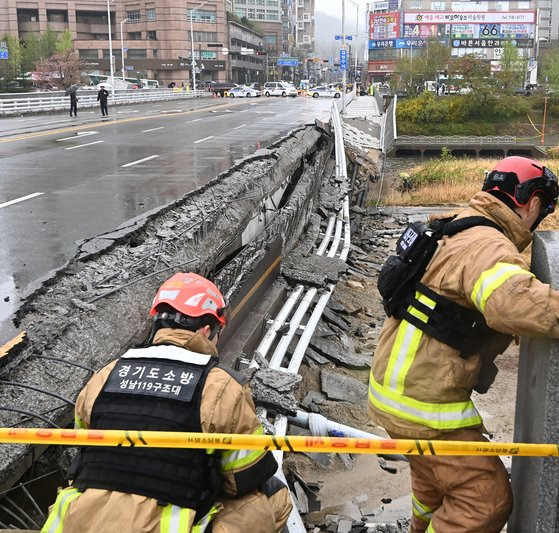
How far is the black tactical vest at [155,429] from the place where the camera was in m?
2.53

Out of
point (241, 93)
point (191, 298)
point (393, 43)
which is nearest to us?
point (191, 298)

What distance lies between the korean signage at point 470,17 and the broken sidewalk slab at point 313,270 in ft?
389

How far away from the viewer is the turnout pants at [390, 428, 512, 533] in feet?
9.88

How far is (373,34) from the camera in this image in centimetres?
11969

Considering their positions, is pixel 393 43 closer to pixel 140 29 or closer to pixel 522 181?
pixel 140 29

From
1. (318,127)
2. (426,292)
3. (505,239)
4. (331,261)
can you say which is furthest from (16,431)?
(318,127)

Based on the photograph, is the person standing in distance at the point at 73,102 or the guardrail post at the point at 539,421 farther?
the person standing in distance at the point at 73,102

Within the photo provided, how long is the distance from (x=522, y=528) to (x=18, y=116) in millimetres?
34439

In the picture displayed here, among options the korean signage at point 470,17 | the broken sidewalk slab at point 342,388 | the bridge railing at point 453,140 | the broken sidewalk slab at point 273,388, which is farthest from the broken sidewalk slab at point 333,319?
the korean signage at point 470,17

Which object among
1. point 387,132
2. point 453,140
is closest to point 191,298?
point 387,132

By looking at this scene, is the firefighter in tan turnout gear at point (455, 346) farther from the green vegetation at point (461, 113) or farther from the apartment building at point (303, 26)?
the apartment building at point (303, 26)

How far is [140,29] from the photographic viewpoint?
105 metres

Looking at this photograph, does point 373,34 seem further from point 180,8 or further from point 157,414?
point 157,414

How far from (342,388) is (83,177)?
7672mm
